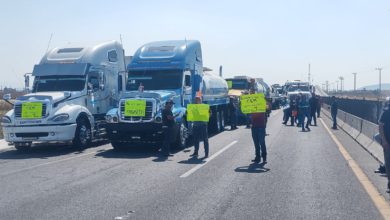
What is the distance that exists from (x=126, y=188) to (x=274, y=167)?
404 cm

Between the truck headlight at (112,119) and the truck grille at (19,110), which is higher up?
the truck grille at (19,110)

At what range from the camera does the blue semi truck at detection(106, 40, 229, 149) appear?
15094 mm

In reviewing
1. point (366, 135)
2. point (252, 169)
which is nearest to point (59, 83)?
point (252, 169)

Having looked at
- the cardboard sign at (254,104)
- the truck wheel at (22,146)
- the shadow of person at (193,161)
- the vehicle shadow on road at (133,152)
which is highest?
the cardboard sign at (254,104)

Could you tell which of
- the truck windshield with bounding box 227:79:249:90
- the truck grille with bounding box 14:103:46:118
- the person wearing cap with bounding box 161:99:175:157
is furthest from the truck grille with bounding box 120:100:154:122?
the truck windshield with bounding box 227:79:249:90

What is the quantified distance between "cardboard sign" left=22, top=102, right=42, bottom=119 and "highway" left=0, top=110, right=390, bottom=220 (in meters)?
1.23

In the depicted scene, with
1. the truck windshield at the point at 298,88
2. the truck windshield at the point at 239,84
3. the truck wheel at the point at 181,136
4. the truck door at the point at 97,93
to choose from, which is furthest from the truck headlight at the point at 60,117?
the truck windshield at the point at 298,88

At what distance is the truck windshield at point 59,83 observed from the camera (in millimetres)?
16750

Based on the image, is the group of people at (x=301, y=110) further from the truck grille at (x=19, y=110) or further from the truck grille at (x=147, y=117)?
the truck grille at (x=19, y=110)

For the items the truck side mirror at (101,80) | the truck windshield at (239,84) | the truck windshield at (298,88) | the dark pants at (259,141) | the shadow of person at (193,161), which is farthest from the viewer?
the truck windshield at (298,88)

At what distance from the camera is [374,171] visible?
11039 mm

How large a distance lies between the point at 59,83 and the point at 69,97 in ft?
3.61

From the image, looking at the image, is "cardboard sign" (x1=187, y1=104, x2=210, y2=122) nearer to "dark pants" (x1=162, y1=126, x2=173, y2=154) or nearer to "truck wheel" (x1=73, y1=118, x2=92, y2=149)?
"dark pants" (x1=162, y1=126, x2=173, y2=154)

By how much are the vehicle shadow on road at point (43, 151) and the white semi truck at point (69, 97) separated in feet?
1.14
